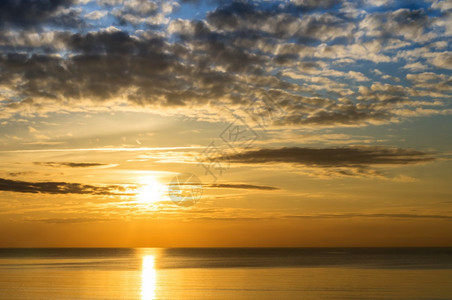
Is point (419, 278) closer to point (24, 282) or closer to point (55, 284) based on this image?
point (55, 284)

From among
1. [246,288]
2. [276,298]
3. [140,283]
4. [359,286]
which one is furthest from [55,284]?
[359,286]

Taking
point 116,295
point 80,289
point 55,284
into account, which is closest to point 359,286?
point 116,295

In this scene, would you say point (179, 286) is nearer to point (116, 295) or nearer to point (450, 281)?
point (116, 295)

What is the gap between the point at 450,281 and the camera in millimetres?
53250

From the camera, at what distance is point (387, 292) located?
43812 millimetres

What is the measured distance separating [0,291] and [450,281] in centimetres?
4609

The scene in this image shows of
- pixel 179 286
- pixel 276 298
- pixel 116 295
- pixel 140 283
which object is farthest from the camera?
pixel 140 283

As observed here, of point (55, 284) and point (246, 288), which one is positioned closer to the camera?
point (246, 288)

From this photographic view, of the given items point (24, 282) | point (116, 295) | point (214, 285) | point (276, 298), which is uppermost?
point (24, 282)

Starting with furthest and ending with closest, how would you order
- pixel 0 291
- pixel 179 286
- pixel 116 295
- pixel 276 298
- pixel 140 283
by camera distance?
pixel 140 283
pixel 179 286
pixel 0 291
pixel 116 295
pixel 276 298

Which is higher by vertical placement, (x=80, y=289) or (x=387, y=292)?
(x=80, y=289)

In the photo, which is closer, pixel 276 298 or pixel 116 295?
pixel 276 298

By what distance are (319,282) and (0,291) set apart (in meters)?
32.4

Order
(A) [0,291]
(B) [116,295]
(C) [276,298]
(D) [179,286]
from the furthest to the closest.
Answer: (D) [179,286], (A) [0,291], (B) [116,295], (C) [276,298]
